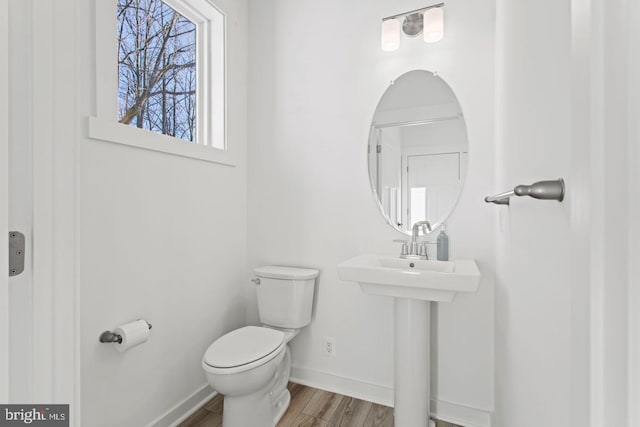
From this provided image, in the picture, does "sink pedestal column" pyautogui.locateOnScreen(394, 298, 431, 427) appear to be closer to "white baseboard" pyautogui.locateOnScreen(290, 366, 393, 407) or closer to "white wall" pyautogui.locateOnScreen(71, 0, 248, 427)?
"white baseboard" pyautogui.locateOnScreen(290, 366, 393, 407)

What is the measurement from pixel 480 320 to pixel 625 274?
1.57 meters

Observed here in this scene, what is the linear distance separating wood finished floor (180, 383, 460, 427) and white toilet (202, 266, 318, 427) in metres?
0.08

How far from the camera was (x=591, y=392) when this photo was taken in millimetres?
294

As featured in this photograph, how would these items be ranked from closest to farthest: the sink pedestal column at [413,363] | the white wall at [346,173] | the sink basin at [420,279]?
the sink basin at [420,279], the sink pedestal column at [413,363], the white wall at [346,173]

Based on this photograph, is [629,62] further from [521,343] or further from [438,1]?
[438,1]

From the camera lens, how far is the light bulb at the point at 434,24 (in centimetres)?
166

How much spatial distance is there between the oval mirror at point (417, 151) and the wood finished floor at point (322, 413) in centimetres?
103

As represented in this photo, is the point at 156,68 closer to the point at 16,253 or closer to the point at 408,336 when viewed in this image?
the point at 16,253

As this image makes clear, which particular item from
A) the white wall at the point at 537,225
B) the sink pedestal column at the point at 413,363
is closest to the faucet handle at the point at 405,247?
the sink pedestal column at the point at 413,363

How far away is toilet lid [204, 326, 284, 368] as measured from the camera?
141cm

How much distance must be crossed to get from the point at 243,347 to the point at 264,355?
0.44 ft

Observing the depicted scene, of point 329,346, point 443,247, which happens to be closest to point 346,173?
point 443,247

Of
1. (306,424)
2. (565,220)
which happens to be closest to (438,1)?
(565,220)

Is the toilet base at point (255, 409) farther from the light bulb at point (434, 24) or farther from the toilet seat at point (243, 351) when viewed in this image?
the light bulb at point (434, 24)
